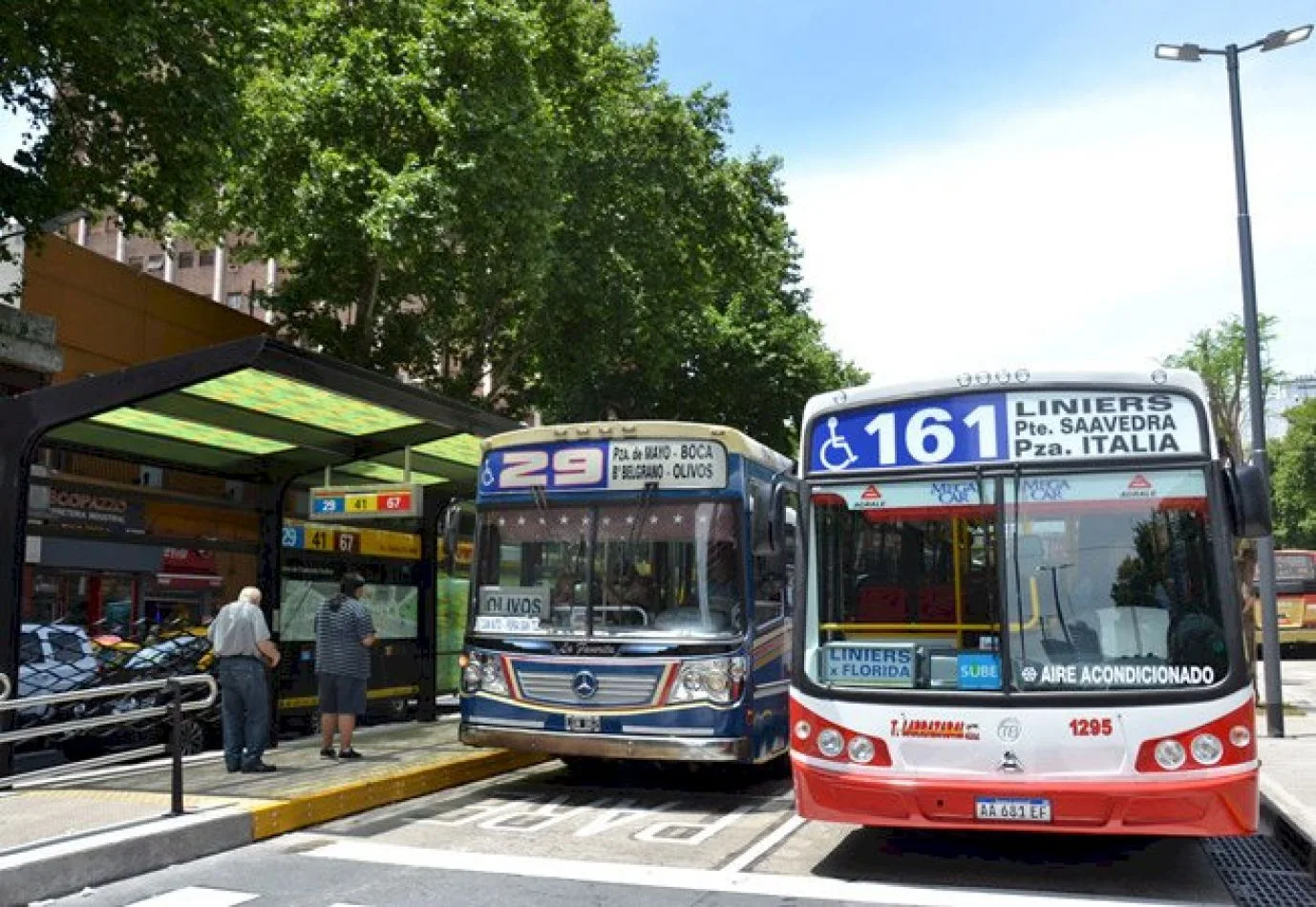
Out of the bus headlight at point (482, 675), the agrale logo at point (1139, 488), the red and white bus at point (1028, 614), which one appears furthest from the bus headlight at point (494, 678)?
the agrale logo at point (1139, 488)

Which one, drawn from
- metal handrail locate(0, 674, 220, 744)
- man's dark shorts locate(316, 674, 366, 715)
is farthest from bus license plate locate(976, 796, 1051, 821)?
man's dark shorts locate(316, 674, 366, 715)

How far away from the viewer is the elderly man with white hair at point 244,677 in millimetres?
9578

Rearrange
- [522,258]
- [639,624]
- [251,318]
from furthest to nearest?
[251,318] < [522,258] < [639,624]

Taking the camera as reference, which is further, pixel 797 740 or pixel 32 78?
pixel 32 78

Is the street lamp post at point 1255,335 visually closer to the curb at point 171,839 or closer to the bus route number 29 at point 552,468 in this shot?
the bus route number 29 at point 552,468

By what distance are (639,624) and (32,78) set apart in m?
8.01

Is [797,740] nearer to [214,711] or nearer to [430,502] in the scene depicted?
[214,711]

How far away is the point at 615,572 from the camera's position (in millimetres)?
9570

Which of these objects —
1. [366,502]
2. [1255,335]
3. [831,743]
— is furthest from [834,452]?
[1255,335]

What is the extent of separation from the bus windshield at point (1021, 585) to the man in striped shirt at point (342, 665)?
16.5 ft

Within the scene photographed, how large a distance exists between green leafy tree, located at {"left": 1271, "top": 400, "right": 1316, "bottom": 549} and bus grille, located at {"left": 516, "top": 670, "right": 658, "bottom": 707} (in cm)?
6580

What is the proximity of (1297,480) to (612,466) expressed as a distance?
224 ft

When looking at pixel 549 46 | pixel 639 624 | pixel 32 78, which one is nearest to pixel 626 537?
pixel 639 624

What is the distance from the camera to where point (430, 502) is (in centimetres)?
1449
